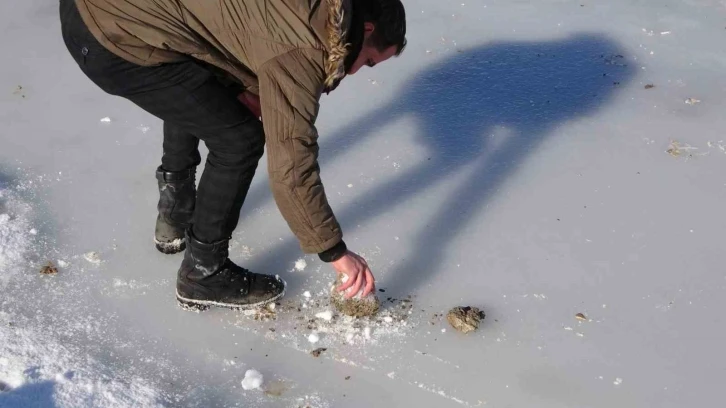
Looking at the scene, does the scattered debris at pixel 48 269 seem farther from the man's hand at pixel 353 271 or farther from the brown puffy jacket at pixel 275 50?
the man's hand at pixel 353 271

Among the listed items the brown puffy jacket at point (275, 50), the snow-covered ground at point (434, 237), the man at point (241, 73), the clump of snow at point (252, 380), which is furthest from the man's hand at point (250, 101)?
the clump of snow at point (252, 380)

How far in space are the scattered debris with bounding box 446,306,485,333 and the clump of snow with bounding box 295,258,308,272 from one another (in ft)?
1.53

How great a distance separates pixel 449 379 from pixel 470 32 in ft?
6.57

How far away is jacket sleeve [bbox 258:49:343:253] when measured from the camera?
1.69 m

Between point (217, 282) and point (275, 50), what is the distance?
2.65 ft

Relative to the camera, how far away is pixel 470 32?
365cm

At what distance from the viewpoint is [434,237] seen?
2578 millimetres

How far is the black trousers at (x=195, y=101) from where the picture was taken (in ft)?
6.25

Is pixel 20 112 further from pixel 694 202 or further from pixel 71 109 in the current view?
pixel 694 202

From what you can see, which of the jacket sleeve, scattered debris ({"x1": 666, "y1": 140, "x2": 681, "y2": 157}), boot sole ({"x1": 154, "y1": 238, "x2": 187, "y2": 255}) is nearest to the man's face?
the jacket sleeve

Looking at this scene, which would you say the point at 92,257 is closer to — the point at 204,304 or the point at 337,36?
the point at 204,304

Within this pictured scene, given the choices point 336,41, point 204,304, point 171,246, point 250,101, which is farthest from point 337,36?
point 171,246

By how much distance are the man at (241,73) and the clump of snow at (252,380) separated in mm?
317

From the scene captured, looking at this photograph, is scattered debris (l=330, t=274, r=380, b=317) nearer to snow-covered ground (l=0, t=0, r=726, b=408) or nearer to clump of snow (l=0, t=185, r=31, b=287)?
snow-covered ground (l=0, t=0, r=726, b=408)
